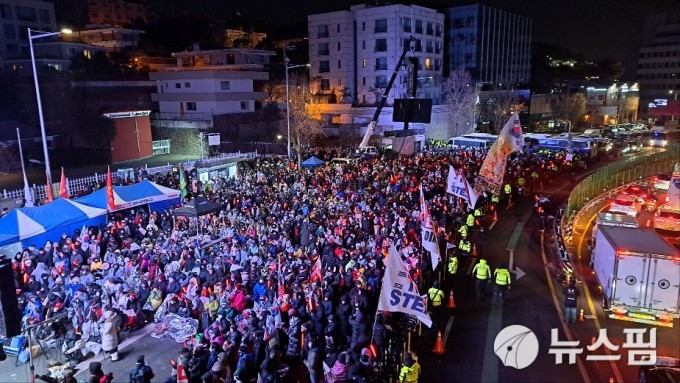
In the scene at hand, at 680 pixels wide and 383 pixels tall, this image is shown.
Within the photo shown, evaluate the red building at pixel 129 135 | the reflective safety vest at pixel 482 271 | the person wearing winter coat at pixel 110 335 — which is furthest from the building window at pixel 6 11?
the reflective safety vest at pixel 482 271

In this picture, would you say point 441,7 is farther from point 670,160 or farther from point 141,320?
point 141,320

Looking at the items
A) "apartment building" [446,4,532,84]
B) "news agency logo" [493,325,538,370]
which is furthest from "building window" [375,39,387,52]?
"news agency logo" [493,325,538,370]

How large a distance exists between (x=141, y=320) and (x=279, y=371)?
5.32m

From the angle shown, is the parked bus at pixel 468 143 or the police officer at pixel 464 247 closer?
the police officer at pixel 464 247

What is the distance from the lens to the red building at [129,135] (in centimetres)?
3803

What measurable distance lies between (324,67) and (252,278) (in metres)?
50.7

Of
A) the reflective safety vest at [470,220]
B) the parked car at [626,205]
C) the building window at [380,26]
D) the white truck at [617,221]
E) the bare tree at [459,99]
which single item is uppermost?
the building window at [380,26]

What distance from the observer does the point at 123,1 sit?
91.0 m

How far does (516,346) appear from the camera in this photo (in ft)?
38.8

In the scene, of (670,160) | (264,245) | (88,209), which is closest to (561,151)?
(670,160)

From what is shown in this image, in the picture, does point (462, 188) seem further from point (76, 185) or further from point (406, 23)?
point (406, 23)

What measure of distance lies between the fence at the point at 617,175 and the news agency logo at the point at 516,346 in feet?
43.3

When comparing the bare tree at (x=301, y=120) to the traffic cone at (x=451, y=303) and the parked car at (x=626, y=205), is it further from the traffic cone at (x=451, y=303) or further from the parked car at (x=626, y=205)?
the traffic cone at (x=451, y=303)

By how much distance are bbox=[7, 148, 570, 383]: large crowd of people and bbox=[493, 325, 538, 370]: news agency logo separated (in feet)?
8.91
